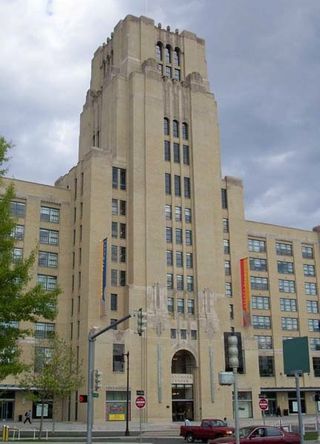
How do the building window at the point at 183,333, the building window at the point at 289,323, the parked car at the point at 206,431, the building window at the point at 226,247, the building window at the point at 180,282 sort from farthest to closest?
the building window at the point at 289,323 → the building window at the point at 226,247 → the building window at the point at 180,282 → the building window at the point at 183,333 → the parked car at the point at 206,431

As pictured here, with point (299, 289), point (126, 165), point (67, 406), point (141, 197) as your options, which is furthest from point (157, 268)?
point (299, 289)

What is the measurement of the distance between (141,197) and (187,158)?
10364mm

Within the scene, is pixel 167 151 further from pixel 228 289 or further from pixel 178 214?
pixel 228 289

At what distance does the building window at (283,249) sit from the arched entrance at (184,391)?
27692 mm

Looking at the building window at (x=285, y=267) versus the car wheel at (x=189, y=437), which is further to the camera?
the building window at (x=285, y=267)

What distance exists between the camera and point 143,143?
79062 mm

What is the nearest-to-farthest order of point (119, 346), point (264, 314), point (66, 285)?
point (119, 346) → point (66, 285) → point (264, 314)

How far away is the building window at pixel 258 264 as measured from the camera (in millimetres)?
90812

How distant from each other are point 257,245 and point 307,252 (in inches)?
418

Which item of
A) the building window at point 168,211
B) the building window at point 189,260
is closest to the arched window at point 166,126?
the building window at point 168,211

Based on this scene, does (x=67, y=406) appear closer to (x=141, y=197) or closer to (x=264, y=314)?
(x=141, y=197)

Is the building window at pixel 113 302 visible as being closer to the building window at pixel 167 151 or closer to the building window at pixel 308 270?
the building window at pixel 167 151

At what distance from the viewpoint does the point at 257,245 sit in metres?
92.1

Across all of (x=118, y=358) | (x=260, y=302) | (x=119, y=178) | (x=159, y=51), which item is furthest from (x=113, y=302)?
(x=159, y=51)
